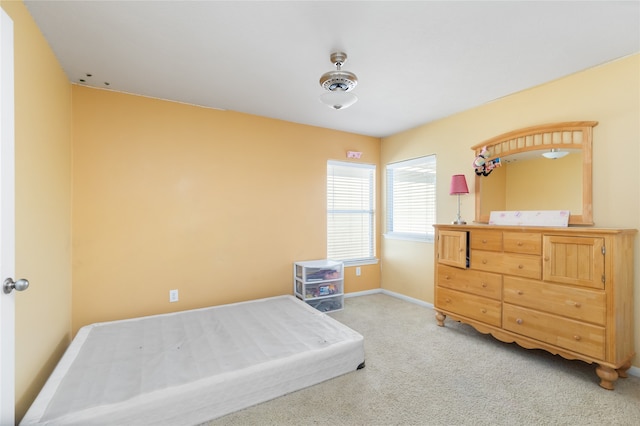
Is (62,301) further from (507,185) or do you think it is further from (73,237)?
(507,185)

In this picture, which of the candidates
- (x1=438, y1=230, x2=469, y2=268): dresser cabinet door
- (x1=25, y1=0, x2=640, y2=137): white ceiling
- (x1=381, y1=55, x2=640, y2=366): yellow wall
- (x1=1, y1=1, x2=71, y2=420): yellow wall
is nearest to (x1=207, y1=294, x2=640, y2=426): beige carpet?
(x1=381, y1=55, x2=640, y2=366): yellow wall

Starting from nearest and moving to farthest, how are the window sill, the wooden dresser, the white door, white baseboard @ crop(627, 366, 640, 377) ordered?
the white door → the wooden dresser → white baseboard @ crop(627, 366, 640, 377) → the window sill

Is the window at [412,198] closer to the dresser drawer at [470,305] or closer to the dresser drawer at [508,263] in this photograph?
the dresser drawer at [470,305]

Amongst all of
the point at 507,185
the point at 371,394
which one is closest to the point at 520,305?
the point at 507,185

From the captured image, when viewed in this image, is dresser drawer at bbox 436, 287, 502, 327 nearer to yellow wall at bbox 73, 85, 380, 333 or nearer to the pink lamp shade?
the pink lamp shade

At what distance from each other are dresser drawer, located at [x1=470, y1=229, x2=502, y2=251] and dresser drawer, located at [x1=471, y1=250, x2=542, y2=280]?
0.15 feet

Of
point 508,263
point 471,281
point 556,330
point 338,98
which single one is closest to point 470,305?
point 471,281

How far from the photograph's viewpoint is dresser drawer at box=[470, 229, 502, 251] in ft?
8.55

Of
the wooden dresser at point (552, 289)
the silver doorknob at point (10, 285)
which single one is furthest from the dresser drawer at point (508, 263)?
the silver doorknob at point (10, 285)

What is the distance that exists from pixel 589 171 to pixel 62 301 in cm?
442

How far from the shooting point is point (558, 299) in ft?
7.22

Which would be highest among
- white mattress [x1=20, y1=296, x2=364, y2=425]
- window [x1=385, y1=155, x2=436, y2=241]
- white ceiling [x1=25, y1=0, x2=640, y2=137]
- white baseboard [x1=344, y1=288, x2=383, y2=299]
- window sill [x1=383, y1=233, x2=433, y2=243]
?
white ceiling [x1=25, y1=0, x2=640, y2=137]

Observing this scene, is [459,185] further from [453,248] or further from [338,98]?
[338,98]

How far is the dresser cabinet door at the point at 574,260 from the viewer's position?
2018 mm
